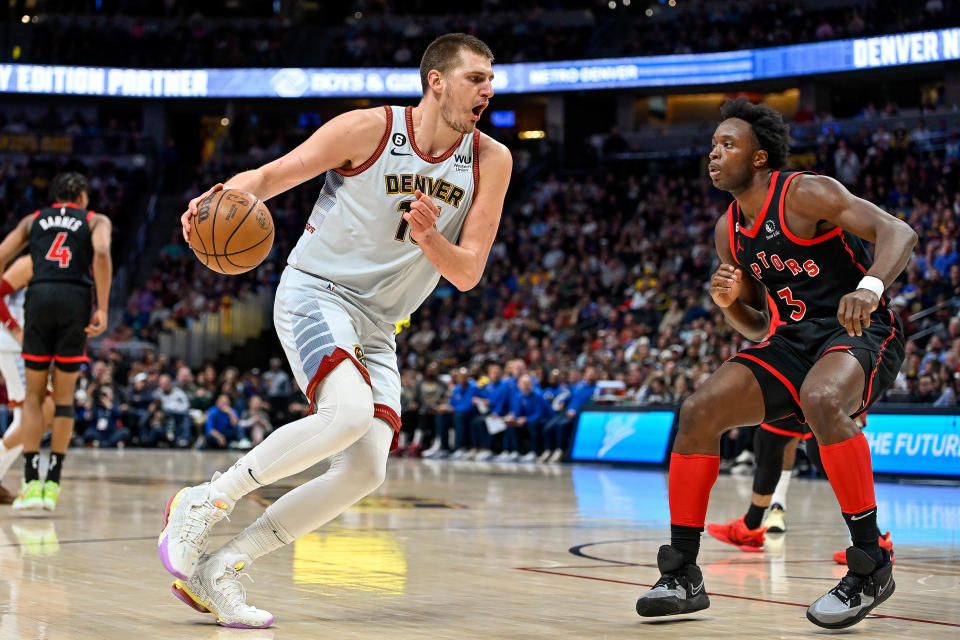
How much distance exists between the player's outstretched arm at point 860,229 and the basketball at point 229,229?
2.12 m

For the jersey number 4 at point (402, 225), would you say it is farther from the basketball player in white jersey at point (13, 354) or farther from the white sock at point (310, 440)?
the basketball player in white jersey at point (13, 354)

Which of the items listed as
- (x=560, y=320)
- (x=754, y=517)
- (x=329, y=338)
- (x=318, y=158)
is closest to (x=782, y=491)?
(x=754, y=517)

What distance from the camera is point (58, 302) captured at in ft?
27.3

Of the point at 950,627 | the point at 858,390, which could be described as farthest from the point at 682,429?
the point at 950,627

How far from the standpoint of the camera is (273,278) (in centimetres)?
2900

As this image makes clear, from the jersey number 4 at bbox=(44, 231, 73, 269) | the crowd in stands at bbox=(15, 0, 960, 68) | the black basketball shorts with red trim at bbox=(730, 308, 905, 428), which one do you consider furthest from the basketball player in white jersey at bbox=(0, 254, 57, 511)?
the crowd in stands at bbox=(15, 0, 960, 68)

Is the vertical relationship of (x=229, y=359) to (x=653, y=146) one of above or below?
below

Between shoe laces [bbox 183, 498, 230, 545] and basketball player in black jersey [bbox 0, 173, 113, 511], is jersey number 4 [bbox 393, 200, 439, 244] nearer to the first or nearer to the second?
shoe laces [bbox 183, 498, 230, 545]

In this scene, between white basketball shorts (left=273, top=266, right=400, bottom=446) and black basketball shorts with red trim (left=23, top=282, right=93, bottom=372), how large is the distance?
403 centimetres

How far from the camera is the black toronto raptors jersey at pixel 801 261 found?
5.02m

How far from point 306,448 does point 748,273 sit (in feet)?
7.21

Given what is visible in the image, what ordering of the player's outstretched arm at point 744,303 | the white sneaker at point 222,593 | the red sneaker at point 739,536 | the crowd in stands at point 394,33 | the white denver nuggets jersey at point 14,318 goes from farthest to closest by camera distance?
1. the crowd in stands at point 394,33
2. the white denver nuggets jersey at point 14,318
3. the red sneaker at point 739,536
4. the player's outstretched arm at point 744,303
5. the white sneaker at point 222,593

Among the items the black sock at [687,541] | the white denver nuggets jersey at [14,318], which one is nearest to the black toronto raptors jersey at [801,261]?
the black sock at [687,541]

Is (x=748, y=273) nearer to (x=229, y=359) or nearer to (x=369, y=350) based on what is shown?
(x=369, y=350)
